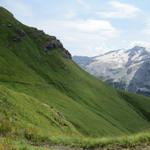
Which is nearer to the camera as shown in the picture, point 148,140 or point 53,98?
point 148,140

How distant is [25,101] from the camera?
184ft

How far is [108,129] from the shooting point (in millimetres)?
170750

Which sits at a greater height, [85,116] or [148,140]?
[148,140]

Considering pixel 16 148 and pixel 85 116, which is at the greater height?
pixel 16 148

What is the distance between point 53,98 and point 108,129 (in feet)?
97.6

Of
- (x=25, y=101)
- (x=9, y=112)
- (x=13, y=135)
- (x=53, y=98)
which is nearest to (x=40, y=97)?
(x=53, y=98)

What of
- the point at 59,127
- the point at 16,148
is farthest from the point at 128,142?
the point at 59,127

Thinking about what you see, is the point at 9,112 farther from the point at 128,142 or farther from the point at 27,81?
the point at 27,81

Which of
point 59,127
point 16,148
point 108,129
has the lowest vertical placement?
point 108,129

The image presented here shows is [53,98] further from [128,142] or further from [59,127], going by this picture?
[128,142]

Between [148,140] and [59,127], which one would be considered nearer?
[148,140]

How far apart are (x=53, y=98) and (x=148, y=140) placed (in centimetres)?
16313

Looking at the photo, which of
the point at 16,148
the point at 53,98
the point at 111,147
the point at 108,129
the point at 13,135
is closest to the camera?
the point at 16,148

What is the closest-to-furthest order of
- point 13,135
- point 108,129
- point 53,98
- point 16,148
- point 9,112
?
point 16,148 < point 13,135 < point 9,112 < point 108,129 < point 53,98
